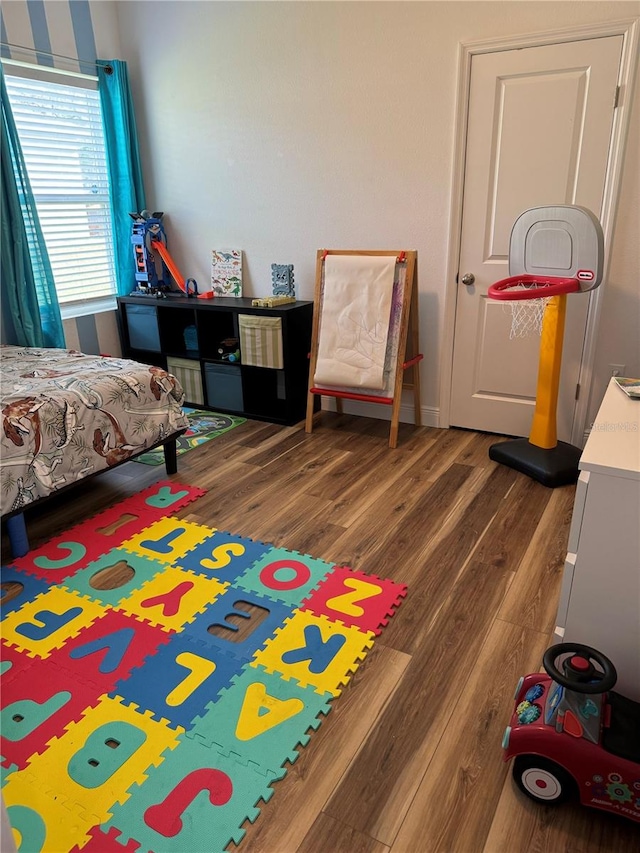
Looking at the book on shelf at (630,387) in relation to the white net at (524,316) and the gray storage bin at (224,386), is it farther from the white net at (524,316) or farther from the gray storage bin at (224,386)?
the gray storage bin at (224,386)

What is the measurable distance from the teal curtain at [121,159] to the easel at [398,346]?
1629 mm

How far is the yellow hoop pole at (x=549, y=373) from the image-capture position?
2.80 meters

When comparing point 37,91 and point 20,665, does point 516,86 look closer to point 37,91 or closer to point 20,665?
point 37,91

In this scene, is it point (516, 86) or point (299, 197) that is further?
point (299, 197)

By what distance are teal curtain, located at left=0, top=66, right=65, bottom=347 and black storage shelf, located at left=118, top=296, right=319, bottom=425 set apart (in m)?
0.61

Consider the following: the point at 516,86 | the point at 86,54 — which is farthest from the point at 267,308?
the point at 86,54

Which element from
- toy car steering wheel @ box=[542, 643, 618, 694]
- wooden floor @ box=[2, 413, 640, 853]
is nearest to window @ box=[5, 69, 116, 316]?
wooden floor @ box=[2, 413, 640, 853]

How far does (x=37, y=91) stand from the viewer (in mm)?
3641

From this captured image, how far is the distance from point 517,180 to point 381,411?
5.09 ft

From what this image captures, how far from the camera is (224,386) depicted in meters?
3.96

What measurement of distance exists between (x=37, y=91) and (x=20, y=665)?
3449mm

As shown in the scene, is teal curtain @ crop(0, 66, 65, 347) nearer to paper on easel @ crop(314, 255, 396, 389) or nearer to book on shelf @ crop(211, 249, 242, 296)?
book on shelf @ crop(211, 249, 242, 296)

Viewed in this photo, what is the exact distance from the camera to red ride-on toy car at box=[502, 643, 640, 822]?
4.12ft

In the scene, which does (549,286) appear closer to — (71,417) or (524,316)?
(524,316)
